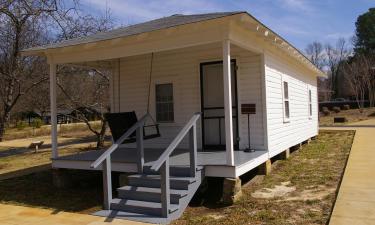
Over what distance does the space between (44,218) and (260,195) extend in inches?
141

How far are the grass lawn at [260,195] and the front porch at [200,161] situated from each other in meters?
0.49

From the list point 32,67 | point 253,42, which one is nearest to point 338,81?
point 32,67

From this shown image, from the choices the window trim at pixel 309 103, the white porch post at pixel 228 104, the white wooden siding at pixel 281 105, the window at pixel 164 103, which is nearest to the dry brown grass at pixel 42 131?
the window trim at pixel 309 103

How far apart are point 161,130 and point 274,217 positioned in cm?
505

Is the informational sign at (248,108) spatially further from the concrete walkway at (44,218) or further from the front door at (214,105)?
the concrete walkway at (44,218)

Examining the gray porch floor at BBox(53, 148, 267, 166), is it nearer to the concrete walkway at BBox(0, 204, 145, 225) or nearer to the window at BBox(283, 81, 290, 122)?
the concrete walkway at BBox(0, 204, 145, 225)

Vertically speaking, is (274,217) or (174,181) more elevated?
(174,181)

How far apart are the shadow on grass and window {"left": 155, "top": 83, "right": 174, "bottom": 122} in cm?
207

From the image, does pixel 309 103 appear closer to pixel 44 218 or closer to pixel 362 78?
pixel 44 218

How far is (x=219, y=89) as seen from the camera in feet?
32.2

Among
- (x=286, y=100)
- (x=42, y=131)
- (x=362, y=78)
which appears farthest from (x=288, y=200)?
(x=362, y=78)

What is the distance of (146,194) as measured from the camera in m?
6.83

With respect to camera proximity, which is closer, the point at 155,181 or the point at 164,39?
the point at 155,181

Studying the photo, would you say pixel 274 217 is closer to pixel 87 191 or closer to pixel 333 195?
pixel 333 195
